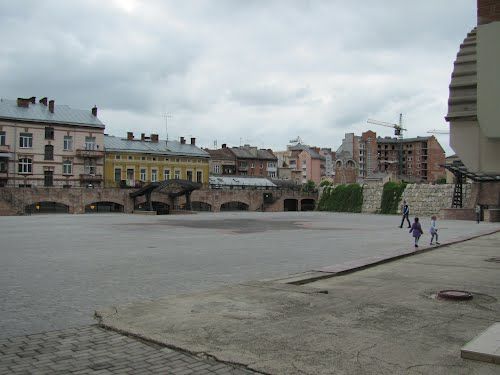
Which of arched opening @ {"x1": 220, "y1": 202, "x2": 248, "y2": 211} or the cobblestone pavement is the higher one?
arched opening @ {"x1": 220, "y1": 202, "x2": 248, "y2": 211}

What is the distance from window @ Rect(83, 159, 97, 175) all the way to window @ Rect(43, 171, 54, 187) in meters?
4.71

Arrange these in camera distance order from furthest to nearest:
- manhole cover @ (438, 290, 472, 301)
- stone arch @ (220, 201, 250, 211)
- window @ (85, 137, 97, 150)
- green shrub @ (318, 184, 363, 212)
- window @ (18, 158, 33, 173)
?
stone arch @ (220, 201, 250, 211) < green shrub @ (318, 184, 363, 212) < window @ (85, 137, 97, 150) < window @ (18, 158, 33, 173) < manhole cover @ (438, 290, 472, 301)

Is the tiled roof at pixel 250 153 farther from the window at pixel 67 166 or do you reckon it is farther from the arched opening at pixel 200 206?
the window at pixel 67 166

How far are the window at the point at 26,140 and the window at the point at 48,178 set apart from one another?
13.9ft

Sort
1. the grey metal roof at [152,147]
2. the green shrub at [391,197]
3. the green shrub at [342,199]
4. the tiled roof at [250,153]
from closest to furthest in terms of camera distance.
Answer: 1. the green shrub at [391,197]
2. the green shrub at [342,199]
3. the grey metal roof at [152,147]
4. the tiled roof at [250,153]

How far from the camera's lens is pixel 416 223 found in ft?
66.3

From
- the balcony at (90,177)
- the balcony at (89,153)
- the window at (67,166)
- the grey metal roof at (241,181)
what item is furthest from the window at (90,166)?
the grey metal roof at (241,181)

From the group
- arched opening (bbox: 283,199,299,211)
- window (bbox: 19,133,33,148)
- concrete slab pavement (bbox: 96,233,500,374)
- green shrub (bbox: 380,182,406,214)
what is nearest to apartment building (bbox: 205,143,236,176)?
arched opening (bbox: 283,199,299,211)

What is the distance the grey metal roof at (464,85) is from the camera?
5820 mm

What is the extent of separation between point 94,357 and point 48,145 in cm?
6665

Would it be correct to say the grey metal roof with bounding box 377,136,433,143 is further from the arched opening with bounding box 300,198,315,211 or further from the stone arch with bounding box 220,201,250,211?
the stone arch with bounding box 220,201,250,211

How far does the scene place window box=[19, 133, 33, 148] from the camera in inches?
2554

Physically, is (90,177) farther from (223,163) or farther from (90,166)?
(223,163)

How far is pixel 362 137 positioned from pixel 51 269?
163 meters
